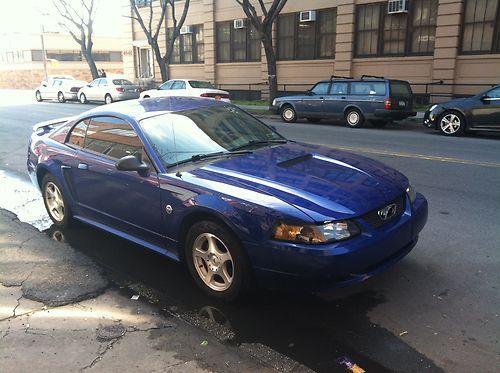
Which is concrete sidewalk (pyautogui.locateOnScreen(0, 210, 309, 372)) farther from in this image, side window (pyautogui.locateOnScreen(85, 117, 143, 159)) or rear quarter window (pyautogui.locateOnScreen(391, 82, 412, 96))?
rear quarter window (pyautogui.locateOnScreen(391, 82, 412, 96))

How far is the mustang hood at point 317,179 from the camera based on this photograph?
3.32 meters

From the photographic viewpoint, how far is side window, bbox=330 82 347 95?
15.6 metres

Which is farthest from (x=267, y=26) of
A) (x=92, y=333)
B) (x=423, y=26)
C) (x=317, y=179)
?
(x=92, y=333)

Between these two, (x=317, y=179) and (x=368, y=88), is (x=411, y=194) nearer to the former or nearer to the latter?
(x=317, y=179)

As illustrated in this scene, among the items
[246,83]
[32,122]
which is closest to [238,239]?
[32,122]

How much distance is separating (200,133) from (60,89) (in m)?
28.6

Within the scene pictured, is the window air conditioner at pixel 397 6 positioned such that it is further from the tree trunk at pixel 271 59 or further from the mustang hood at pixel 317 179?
the mustang hood at pixel 317 179

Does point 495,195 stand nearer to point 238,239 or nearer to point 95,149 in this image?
point 238,239

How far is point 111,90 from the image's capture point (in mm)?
25844

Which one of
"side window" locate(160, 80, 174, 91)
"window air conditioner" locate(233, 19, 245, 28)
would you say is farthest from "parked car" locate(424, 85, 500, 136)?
"window air conditioner" locate(233, 19, 245, 28)

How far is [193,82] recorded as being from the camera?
2155 cm

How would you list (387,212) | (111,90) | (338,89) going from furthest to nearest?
(111,90), (338,89), (387,212)

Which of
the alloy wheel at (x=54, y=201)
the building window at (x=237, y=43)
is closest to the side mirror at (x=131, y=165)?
the alloy wheel at (x=54, y=201)

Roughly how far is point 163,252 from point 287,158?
133 cm
